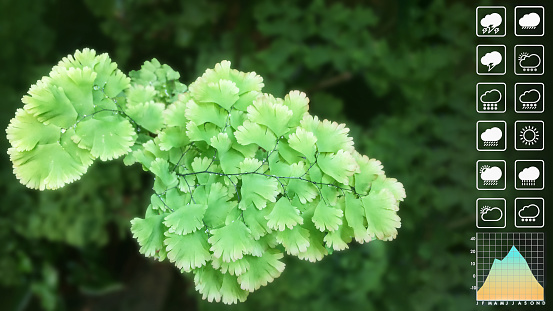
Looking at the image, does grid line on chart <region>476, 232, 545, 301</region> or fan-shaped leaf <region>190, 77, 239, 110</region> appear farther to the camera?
grid line on chart <region>476, 232, 545, 301</region>

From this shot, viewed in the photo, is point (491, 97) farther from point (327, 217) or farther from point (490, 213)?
point (327, 217)

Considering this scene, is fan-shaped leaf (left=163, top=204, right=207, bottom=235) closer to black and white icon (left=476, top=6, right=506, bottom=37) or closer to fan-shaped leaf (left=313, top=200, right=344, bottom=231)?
fan-shaped leaf (left=313, top=200, right=344, bottom=231)

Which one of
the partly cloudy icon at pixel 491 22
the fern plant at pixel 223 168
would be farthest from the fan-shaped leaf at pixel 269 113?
the partly cloudy icon at pixel 491 22

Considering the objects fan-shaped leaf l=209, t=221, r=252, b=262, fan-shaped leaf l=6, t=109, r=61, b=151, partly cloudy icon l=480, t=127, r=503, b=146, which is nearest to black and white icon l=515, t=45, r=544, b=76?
partly cloudy icon l=480, t=127, r=503, b=146

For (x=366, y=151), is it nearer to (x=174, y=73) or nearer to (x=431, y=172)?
(x=431, y=172)

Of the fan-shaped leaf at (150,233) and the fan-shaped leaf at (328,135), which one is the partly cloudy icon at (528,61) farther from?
the fan-shaped leaf at (150,233)

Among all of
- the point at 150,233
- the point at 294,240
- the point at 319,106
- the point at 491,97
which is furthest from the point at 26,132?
the point at 491,97

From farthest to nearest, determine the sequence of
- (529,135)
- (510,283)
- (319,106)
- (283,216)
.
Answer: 1. (319,106)
2. (529,135)
3. (510,283)
4. (283,216)

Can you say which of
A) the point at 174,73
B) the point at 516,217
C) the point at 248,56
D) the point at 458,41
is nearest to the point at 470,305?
the point at 516,217
